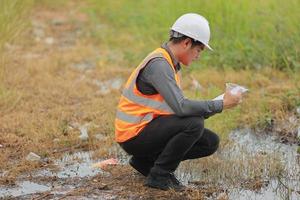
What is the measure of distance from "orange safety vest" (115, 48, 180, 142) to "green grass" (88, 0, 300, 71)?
9.80 ft

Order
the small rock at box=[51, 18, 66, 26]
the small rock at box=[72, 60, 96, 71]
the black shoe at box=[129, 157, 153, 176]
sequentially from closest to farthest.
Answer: the black shoe at box=[129, 157, 153, 176], the small rock at box=[72, 60, 96, 71], the small rock at box=[51, 18, 66, 26]

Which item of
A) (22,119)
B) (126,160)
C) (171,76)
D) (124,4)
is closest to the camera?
(171,76)

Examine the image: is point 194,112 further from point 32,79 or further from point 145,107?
point 32,79

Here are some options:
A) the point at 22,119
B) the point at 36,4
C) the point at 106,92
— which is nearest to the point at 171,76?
the point at 22,119

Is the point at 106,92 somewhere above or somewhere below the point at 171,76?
below

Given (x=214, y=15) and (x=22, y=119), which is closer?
(x=22, y=119)

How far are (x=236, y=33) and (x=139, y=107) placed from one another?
3.93 meters

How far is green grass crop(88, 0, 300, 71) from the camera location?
757 centimetres

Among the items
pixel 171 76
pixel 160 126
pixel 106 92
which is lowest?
pixel 106 92

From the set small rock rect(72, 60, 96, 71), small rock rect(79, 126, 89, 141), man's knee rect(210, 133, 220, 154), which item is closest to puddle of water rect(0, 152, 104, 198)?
small rock rect(79, 126, 89, 141)

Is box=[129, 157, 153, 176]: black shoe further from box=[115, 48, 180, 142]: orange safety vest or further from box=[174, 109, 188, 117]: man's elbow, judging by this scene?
box=[174, 109, 188, 117]: man's elbow

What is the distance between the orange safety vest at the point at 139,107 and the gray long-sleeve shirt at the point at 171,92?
3.0 inches

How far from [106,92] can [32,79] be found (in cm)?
94

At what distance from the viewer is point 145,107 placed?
14.7 feet
